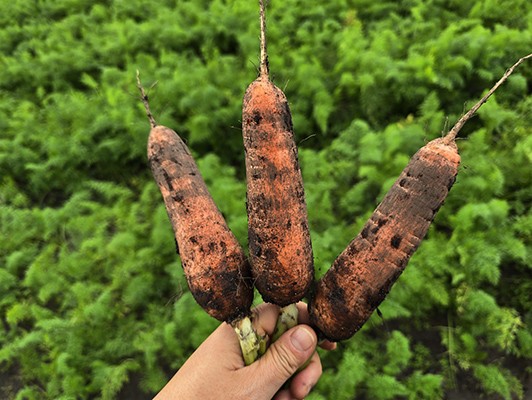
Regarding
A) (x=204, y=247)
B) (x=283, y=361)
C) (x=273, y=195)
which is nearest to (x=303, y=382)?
(x=283, y=361)

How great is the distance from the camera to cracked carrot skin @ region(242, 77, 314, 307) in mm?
1956

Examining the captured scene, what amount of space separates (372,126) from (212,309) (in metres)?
3.60

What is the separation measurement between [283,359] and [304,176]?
250cm

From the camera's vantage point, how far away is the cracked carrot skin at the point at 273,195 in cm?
Answer: 196

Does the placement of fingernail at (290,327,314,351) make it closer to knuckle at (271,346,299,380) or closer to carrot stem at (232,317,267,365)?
knuckle at (271,346,299,380)

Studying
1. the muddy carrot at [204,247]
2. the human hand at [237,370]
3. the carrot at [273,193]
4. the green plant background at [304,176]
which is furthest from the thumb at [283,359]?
the green plant background at [304,176]

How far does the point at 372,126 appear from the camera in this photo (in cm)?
485

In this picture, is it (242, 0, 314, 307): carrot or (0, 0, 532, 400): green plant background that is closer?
(242, 0, 314, 307): carrot

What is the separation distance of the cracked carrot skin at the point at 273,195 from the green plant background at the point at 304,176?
722 millimetres

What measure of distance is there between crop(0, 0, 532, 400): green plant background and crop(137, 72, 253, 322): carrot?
0.36 metres

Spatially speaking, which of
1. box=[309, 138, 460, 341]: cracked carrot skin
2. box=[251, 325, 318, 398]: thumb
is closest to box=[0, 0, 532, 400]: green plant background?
box=[251, 325, 318, 398]: thumb

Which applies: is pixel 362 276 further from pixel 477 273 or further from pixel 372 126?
pixel 372 126

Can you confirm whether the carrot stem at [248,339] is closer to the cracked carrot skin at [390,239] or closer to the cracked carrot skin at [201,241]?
the cracked carrot skin at [201,241]

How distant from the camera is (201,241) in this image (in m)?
2.11
